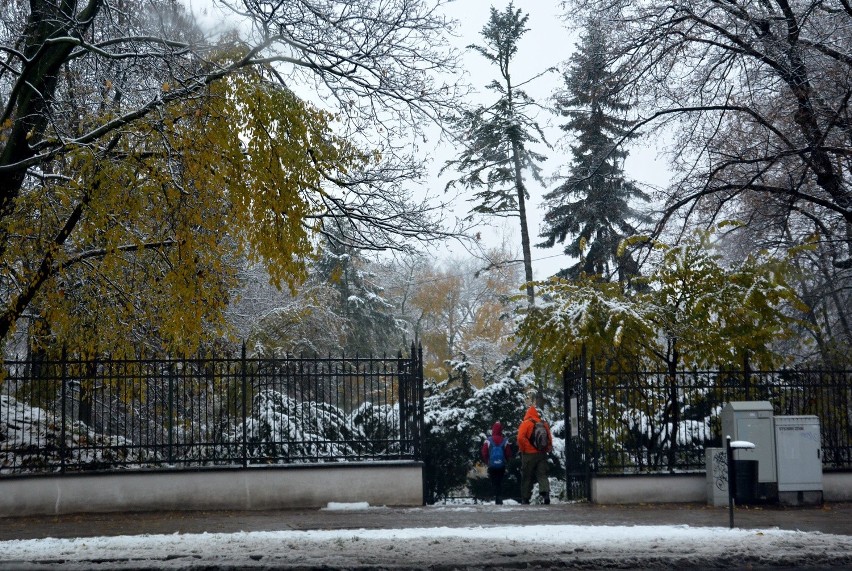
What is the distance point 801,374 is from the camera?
1623cm

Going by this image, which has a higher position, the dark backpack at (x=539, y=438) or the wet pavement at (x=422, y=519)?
the dark backpack at (x=539, y=438)

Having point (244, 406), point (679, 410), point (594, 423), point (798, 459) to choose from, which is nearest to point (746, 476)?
point (798, 459)

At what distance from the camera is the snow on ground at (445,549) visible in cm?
869

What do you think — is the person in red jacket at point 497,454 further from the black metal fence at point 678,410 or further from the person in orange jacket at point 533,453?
the black metal fence at point 678,410

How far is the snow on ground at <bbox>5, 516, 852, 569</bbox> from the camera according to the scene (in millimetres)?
8688

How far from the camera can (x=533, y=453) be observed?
17.5 m

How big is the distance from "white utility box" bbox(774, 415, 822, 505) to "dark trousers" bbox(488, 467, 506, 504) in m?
5.68

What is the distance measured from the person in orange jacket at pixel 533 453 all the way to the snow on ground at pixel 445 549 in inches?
238

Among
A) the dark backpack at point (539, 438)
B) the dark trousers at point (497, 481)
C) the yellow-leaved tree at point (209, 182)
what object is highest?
the yellow-leaved tree at point (209, 182)

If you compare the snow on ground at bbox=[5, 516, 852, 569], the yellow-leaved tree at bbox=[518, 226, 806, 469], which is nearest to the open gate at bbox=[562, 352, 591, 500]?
the yellow-leaved tree at bbox=[518, 226, 806, 469]

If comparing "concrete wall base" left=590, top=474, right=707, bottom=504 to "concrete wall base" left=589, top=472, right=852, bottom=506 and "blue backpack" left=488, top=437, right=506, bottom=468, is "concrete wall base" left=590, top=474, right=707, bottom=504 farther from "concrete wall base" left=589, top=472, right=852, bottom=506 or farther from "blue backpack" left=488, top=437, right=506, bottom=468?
"blue backpack" left=488, top=437, right=506, bottom=468

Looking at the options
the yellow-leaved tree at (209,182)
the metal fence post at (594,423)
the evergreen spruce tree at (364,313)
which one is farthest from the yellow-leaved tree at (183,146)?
the evergreen spruce tree at (364,313)

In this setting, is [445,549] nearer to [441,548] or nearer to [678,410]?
[441,548]

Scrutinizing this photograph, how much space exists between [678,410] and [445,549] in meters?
8.16
